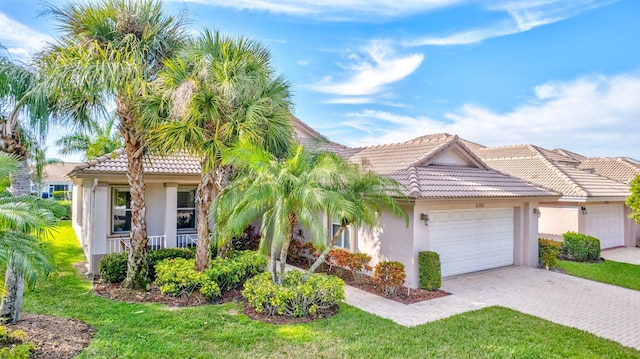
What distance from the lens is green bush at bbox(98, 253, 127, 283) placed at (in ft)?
35.2

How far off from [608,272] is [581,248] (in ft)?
6.75

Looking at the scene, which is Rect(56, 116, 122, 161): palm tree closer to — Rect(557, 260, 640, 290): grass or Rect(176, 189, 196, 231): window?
Rect(176, 189, 196, 231): window

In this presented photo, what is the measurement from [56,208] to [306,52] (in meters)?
→ 13.4

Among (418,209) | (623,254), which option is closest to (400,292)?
(418,209)

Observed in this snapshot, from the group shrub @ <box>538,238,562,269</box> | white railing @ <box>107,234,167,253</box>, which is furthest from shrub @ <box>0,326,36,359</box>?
shrub @ <box>538,238,562,269</box>

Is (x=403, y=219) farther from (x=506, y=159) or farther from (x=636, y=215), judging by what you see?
(x=506, y=159)

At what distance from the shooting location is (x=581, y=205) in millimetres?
18125

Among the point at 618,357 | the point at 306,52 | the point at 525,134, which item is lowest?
the point at 618,357

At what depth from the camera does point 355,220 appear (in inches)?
359

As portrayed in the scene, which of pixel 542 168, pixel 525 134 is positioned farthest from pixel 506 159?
pixel 525 134

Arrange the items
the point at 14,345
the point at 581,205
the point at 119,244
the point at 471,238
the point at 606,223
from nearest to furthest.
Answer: the point at 14,345
the point at 471,238
the point at 119,244
the point at 581,205
the point at 606,223

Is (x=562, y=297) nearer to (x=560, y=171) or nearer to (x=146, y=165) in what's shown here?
(x=560, y=171)

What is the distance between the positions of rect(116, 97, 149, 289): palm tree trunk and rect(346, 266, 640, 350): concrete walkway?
605 cm

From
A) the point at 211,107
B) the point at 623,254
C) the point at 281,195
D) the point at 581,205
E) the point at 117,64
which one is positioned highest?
the point at 117,64
